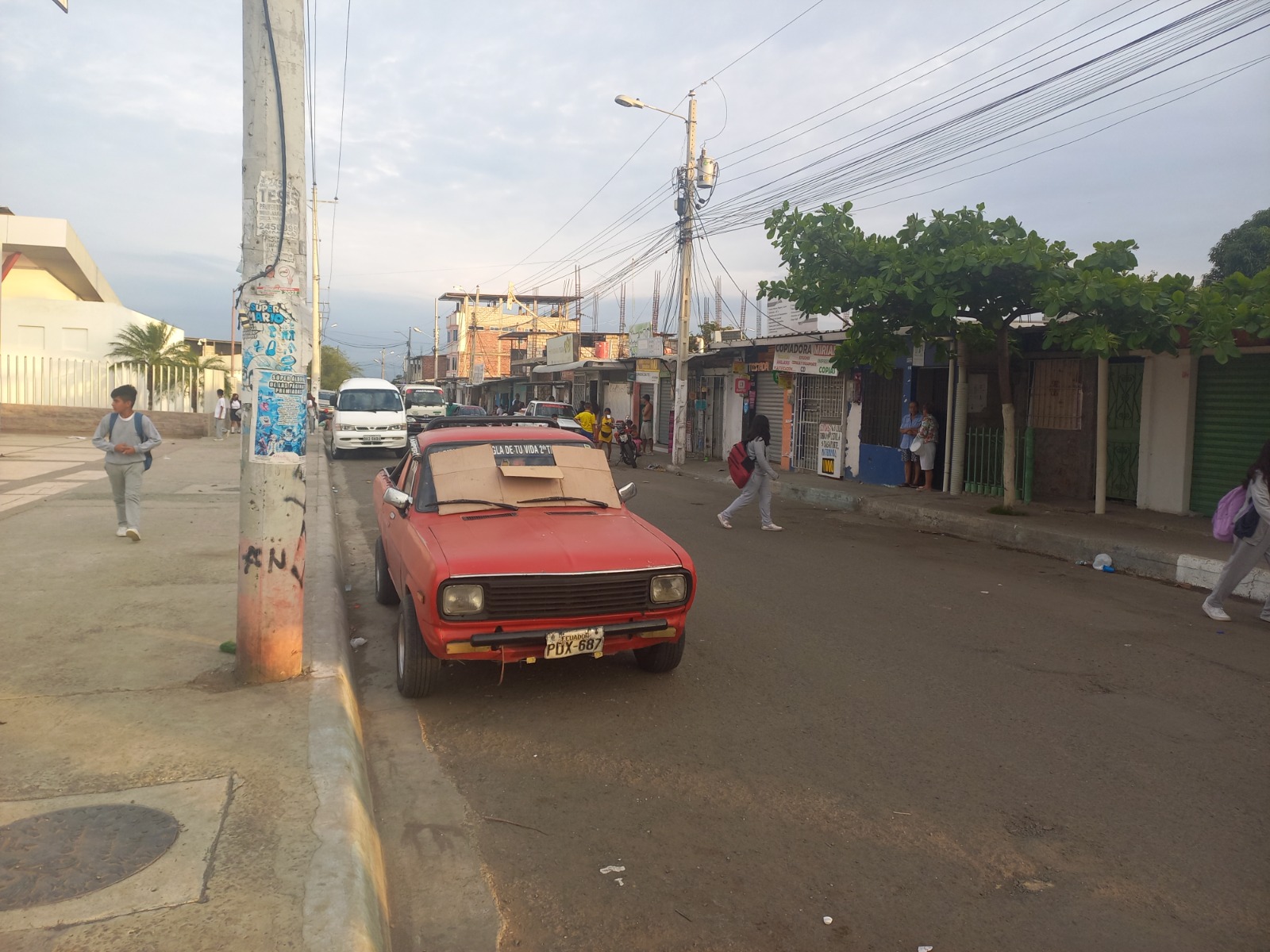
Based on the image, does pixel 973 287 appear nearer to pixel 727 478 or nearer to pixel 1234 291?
pixel 1234 291

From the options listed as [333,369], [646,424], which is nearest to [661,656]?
[646,424]

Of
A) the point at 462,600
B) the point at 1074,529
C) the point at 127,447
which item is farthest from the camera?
the point at 1074,529

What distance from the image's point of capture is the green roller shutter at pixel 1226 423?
39.6 ft

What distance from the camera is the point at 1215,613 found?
7.84 m

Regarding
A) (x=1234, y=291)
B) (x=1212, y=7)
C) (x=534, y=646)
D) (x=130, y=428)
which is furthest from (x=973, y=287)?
(x=130, y=428)

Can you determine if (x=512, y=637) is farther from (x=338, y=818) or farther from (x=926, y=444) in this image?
(x=926, y=444)

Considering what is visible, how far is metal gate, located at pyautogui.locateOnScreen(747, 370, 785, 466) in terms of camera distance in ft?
77.4

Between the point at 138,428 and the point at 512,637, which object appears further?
the point at 138,428

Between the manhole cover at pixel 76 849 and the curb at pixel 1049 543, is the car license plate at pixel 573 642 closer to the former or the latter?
the manhole cover at pixel 76 849

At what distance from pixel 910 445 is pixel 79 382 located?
85.6 ft

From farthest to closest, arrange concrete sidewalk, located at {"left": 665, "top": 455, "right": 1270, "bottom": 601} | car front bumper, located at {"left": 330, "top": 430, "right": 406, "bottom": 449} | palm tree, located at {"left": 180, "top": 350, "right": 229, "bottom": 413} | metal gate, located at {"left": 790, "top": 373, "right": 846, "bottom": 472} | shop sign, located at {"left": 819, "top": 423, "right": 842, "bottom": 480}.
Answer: palm tree, located at {"left": 180, "top": 350, "right": 229, "bottom": 413} < car front bumper, located at {"left": 330, "top": 430, "right": 406, "bottom": 449} < metal gate, located at {"left": 790, "top": 373, "right": 846, "bottom": 472} < shop sign, located at {"left": 819, "top": 423, "right": 842, "bottom": 480} < concrete sidewalk, located at {"left": 665, "top": 455, "right": 1270, "bottom": 601}

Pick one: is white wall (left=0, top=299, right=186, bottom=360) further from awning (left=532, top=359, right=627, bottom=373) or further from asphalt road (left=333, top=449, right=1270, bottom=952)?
asphalt road (left=333, top=449, right=1270, bottom=952)

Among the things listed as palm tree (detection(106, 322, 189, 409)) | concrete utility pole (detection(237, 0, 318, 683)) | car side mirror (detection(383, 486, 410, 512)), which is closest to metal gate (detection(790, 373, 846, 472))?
car side mirror (detection(383, 486, 410, 512))

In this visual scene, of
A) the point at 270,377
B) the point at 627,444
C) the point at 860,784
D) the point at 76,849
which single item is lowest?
the point at 860,784
